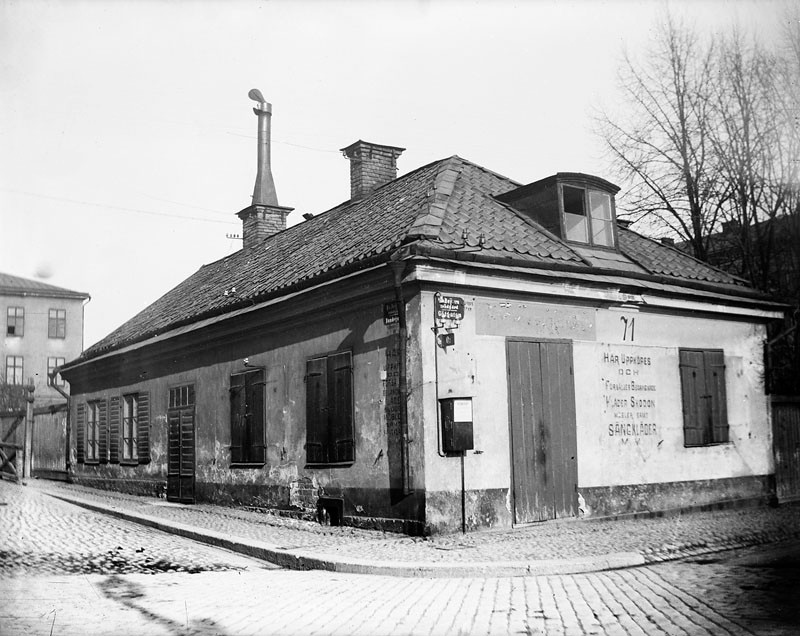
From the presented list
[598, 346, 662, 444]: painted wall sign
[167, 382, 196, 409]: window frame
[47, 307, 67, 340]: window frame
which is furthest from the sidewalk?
[47, 307, 67, 340]: window frame

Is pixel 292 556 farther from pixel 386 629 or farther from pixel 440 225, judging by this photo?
pixel 440 225

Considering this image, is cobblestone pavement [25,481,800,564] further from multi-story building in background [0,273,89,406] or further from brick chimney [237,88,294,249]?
brick chimney [237,88,294,249]

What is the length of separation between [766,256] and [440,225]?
23.9 ft

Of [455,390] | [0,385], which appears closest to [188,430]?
[455,390]

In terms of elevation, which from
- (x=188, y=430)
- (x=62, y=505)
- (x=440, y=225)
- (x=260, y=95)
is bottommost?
(x=62, y=505)

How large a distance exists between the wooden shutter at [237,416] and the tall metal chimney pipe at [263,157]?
9.08m

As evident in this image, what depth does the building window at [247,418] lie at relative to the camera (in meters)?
14.0

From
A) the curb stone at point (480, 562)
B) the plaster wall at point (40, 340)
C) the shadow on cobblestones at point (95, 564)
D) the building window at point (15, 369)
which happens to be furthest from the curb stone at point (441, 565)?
the building window at point (15, 369)

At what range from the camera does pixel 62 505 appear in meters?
15.7

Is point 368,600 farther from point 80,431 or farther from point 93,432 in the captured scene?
point 80,431

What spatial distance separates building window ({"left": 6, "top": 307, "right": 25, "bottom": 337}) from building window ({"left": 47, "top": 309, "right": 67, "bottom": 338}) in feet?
2.32

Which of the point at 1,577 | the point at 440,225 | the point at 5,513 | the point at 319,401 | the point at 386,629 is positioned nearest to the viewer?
the point at 386,629

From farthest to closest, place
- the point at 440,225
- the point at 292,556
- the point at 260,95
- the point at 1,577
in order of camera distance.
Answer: the point at 260,95 < the point at 440,225 < the point at 292,556 < the point at 1,577

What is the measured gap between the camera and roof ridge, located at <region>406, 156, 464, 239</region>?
440 inches
